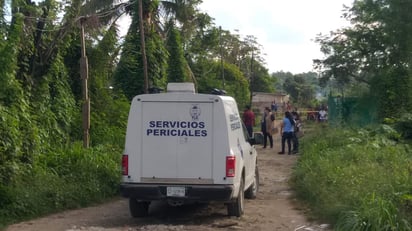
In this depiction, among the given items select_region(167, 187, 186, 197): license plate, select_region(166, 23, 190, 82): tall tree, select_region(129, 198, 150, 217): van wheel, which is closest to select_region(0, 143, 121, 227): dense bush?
select_region(129, 198, 150, 217): van wheel

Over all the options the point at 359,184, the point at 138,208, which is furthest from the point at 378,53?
the point at 138,208

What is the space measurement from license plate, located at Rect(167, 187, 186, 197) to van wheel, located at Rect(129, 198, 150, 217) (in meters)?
0.86

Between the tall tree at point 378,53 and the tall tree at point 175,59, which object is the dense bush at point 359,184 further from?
the tall tree at point 175,59

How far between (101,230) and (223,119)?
2.52 m

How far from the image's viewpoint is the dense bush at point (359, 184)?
814 cm

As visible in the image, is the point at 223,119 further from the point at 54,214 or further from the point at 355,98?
the point at 355,98

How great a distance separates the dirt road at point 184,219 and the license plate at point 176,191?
47cm

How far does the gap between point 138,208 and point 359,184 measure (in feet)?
12.2

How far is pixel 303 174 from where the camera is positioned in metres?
14.1

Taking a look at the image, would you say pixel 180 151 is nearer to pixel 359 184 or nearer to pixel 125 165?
pixel 125 165

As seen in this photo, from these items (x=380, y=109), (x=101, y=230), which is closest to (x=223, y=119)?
(x=101, y=230)

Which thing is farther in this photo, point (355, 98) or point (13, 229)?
point (355, 98)

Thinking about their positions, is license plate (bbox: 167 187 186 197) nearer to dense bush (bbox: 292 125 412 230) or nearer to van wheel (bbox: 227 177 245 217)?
van wheel (bbox: 227 177 245 217)

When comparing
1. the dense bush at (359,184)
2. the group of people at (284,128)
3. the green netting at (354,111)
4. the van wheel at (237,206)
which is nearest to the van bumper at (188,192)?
Answer: the van wheel at (237,206)
